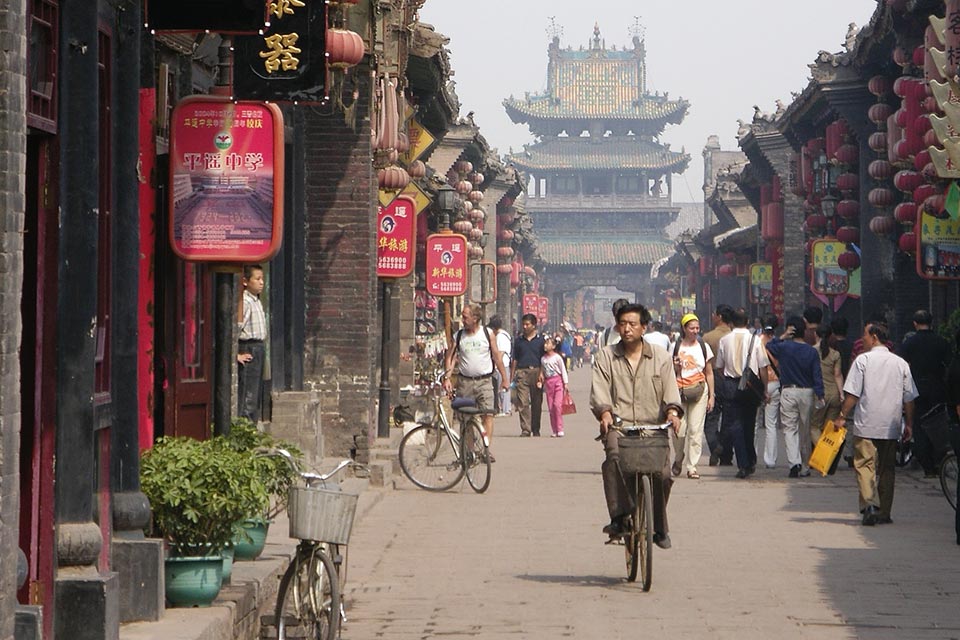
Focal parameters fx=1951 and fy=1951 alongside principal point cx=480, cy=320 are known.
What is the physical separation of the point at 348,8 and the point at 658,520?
8131mm

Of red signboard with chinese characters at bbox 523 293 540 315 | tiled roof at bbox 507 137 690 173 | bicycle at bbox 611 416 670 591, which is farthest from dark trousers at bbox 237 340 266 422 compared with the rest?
tiled roof at bbox 507 137 690 173

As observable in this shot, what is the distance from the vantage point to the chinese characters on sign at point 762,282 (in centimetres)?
4709

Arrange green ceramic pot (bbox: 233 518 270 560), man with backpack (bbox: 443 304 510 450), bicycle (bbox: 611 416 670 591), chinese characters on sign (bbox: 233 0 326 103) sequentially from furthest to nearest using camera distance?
man with backpack (bbox: 443 304 510 450)
chinese characters on sign (bbox: 233 0 326 103)
bicycle (bbox: 611 416 670 591)
green ceramic pot (bbox: 233 518 270 560)

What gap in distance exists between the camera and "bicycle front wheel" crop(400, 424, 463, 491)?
1795 centimetres

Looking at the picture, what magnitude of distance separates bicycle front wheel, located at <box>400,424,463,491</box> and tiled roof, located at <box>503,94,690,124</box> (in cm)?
9026

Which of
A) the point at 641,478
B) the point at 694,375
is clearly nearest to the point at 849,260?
the point at 694,375

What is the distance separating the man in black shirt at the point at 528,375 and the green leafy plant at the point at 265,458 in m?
15.9

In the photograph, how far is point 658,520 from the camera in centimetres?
1193

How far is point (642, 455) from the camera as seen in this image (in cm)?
1151

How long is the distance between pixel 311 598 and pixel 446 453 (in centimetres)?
946

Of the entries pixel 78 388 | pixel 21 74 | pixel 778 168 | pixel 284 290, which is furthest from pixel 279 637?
pixel 778 168

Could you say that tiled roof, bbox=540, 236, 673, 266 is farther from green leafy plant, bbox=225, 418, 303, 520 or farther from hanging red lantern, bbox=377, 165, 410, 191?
green leafy plant, bbox=225, 418, 303, 520

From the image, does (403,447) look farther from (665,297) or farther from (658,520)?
(665,297)

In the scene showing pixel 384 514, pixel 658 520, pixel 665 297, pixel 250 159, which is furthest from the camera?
pixel 665 297
